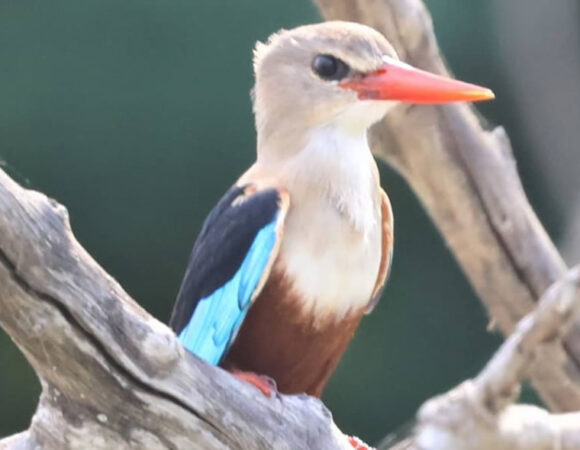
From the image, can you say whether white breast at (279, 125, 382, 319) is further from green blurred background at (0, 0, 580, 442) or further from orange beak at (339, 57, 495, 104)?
green blurred background at (0, 0, 580, 442)

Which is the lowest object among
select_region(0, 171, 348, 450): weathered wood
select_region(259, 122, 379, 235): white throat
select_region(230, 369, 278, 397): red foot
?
select_region(230, 369, 278, 397): red foot

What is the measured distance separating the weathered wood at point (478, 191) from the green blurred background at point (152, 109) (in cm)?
53

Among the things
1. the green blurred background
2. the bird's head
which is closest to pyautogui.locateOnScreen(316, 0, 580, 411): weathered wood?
the bird's head

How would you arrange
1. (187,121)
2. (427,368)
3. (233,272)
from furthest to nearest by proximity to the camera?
1. (427,368)
2. (187,121)
3. (233,272)

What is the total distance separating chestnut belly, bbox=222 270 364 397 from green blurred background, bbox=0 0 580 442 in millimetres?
943

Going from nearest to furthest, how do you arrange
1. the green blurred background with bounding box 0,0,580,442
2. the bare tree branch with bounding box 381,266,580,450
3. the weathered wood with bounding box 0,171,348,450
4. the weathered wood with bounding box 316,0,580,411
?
the bare tree branch with bounding box 381,266,580,450, the weathered wood with bounding box 0,171,348,450, the weathered wood with bounding box 316,0,580,411, the green blurred background with bounding box 0,0,580,442

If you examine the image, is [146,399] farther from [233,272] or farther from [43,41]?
[43,41]

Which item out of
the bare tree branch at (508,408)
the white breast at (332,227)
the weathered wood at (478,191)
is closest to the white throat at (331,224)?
the white breast at (332,227)

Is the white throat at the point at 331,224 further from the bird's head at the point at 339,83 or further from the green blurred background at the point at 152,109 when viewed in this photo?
the green blurred background at the point at 152,109

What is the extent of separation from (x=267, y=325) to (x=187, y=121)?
0.98 m

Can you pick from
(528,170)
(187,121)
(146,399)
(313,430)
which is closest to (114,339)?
(146,399)

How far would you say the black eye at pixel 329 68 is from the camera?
1.55 metres

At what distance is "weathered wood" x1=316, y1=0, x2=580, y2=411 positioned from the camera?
1887 mm

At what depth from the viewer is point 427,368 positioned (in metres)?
2.64
